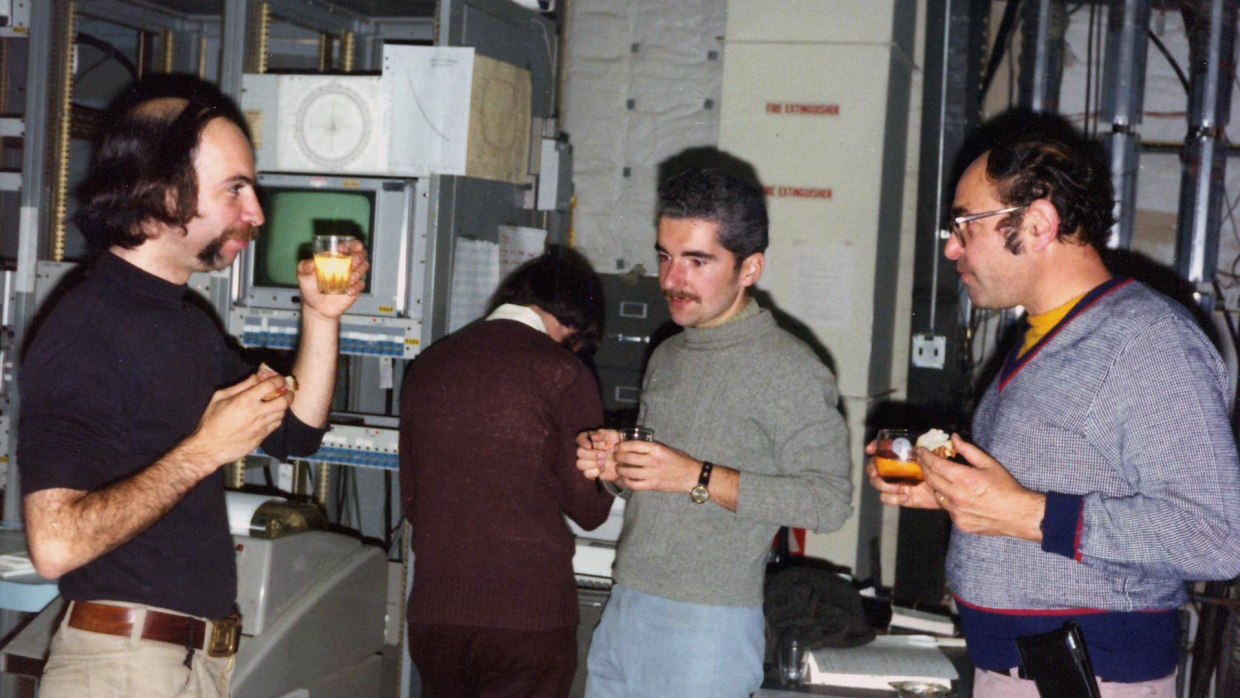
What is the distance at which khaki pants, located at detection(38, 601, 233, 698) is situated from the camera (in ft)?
6.06

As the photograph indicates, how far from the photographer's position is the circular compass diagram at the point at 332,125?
3.57 meters

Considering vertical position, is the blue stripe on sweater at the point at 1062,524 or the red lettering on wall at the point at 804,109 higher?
the red lettering on wall at the point at 804,109

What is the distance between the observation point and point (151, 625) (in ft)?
6.16

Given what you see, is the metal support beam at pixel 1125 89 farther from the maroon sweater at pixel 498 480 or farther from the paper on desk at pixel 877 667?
the maroon sweater at pixel 498 480

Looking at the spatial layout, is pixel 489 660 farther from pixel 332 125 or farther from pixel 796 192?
pixel 796 192

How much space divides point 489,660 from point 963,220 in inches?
66.1

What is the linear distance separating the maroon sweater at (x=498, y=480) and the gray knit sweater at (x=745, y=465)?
39 cm

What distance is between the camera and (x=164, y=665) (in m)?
1.89

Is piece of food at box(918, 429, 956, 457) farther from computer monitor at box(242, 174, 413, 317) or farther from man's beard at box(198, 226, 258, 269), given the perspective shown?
computer monitor at box(242, 174, 413, 317)

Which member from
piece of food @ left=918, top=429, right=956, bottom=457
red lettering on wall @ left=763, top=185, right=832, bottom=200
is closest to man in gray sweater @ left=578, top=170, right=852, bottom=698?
piece of food @ left=918, top=429, right=956, bottom=457

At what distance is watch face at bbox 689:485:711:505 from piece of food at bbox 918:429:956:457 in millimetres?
548

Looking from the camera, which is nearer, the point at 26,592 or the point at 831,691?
the point at 831,691

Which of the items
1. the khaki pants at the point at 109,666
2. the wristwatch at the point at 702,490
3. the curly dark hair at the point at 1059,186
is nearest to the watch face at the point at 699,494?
the wristwatch at the point at 702,490

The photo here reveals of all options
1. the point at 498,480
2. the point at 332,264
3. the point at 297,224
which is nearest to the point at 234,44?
the point at 297,224
